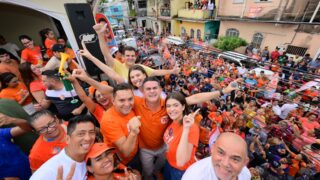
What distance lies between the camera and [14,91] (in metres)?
2.66

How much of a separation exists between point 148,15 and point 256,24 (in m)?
16.7

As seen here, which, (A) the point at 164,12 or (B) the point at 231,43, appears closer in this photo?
(B) the point at 231,43

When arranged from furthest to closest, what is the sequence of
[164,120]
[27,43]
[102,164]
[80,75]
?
[27,43]
[80,75]
[164,120]
[102,164]

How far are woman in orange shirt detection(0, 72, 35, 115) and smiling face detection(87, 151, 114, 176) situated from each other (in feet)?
7.22

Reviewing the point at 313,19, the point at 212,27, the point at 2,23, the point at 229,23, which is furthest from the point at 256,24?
the point at 2,23

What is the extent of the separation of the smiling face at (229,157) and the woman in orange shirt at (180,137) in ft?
0.94

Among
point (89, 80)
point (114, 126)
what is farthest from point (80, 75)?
point (114, 126)

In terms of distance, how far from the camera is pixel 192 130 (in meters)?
1.66

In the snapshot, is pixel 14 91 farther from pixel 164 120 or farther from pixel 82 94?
pixel 164 120

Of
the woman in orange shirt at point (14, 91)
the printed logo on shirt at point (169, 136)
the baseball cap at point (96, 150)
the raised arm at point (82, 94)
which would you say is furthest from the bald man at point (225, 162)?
the woman in orange shirt at point (14, 91)

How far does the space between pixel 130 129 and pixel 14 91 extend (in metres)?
2.37

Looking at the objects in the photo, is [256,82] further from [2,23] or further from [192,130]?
[2,23]

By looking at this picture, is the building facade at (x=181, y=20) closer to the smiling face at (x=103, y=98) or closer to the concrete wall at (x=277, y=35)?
the concrete wall at (x=277, y=35)

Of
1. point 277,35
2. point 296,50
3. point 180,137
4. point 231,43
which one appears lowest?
point 296,50
